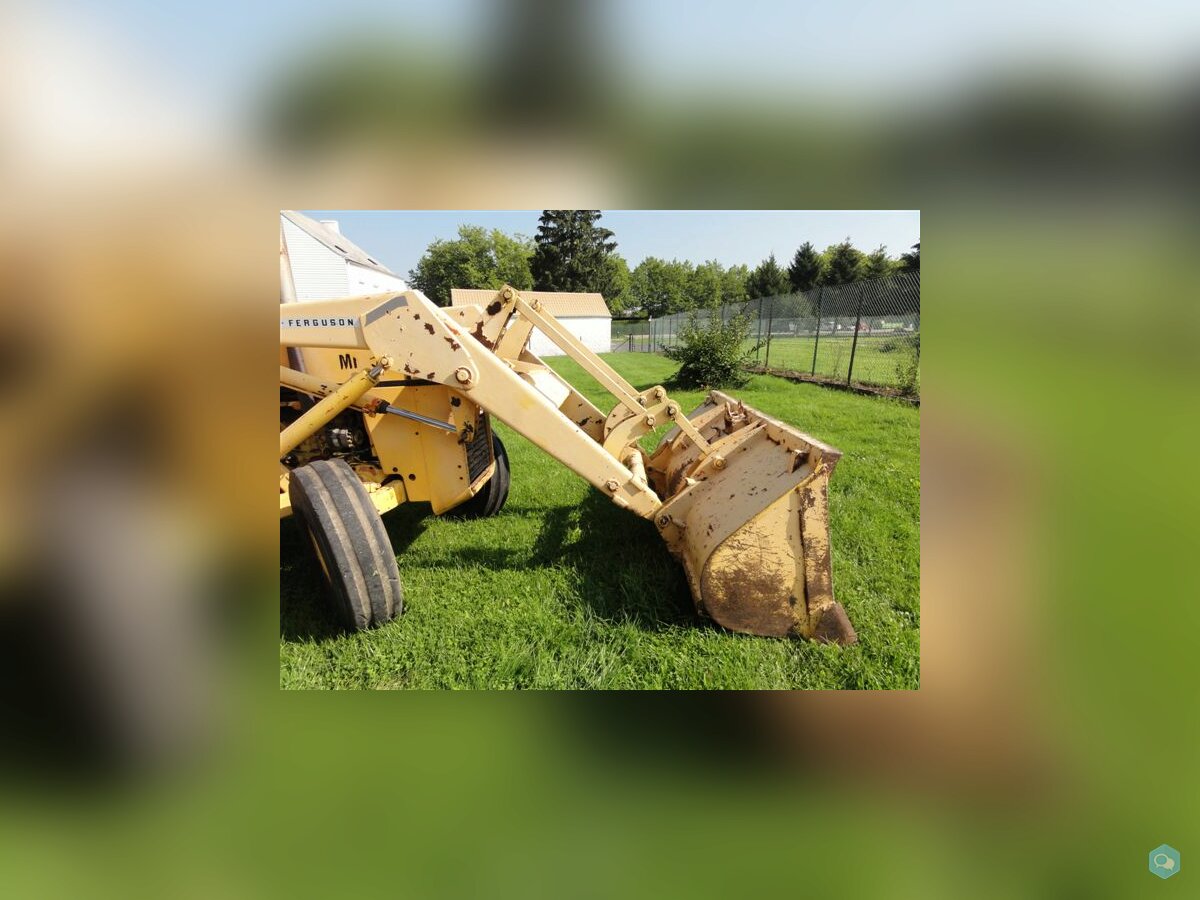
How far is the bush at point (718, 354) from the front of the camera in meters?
12.6

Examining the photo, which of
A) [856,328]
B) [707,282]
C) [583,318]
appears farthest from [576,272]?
[583,318]

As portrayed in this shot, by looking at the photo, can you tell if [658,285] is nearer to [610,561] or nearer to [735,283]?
[735,283]

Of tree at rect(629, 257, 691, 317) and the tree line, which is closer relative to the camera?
the tree line

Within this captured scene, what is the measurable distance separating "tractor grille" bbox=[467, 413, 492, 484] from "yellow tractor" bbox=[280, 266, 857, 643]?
0.09 ft

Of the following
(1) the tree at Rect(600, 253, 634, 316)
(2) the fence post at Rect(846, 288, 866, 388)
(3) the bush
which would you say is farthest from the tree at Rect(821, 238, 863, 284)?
(1) the tree at Rect(600, 253, 634, 316)

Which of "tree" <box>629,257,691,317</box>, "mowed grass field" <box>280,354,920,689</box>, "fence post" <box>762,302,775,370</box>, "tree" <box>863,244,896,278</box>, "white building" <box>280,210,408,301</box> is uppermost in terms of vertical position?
"tree" <box>629,257,691,317</box>

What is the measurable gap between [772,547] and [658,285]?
15102mm

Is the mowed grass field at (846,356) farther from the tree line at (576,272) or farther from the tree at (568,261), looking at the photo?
the tree at (568,261)

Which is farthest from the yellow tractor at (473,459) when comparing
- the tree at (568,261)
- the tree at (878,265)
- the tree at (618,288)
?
the tree at (618,288)

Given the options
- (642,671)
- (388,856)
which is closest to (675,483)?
(642,671)

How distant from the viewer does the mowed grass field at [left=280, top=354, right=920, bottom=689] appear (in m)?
2.53

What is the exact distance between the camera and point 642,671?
2602mm

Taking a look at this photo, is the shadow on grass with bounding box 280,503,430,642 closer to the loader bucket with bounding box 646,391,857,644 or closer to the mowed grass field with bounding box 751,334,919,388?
the loader bucket with bounding box 646,391,857,644
